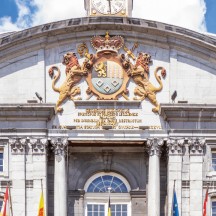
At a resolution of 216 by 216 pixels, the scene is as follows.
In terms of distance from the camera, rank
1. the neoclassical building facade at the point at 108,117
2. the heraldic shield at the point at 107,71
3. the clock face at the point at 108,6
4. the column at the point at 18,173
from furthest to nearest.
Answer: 1. the clock face at the point at 108,6
2. the heraldic shield at the point at 107,71
3. the neoclassical building facade at the point at 108,117
4. the column at the point at 18,173

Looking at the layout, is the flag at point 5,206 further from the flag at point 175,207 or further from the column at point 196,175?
the column at point 196,175

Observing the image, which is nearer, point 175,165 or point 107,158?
point 175,165

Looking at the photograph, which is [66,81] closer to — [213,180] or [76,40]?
[76,40]

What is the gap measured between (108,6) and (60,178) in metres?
8.39

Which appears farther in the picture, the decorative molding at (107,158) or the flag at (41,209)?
the decorative molding at (107,158)

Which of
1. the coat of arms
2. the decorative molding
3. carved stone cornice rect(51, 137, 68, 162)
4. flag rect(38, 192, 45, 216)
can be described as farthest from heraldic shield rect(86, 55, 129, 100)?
flag rect(38, 192, 45, 216)

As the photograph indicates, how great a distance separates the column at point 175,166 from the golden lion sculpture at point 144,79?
Answer: 1701 mm

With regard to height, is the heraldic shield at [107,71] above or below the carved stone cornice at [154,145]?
above

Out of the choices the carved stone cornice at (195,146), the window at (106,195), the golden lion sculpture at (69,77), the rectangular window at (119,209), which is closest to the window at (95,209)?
the window at (106,195)

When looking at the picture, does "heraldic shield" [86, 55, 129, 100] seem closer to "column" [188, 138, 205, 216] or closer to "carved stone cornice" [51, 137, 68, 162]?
"carved stone cornice" [51, 137, 68, 162]

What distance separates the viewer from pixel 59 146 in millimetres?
39469

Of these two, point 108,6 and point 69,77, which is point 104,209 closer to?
point 69,77

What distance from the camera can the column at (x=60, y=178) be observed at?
128ft

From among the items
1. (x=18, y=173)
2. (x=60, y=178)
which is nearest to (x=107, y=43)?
(x=60, y=178)
